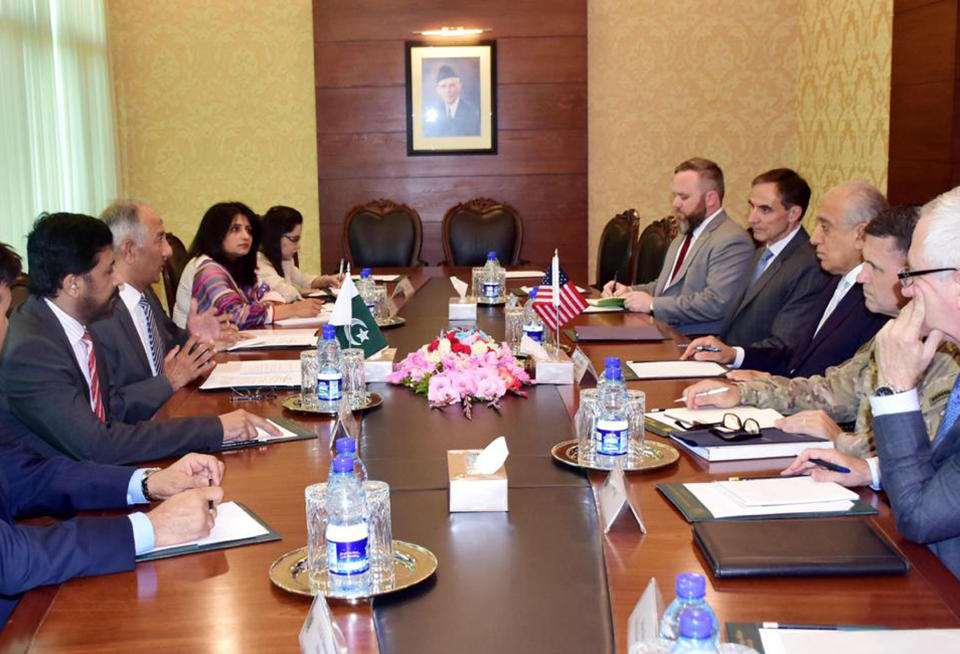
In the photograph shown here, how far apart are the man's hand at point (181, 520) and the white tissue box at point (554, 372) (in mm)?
1419

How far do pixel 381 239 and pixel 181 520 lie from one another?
204 inches

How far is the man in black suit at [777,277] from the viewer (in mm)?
4168

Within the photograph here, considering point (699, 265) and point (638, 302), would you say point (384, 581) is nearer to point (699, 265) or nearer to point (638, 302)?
point (638, 302)

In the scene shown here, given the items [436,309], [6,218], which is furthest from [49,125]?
[436,309]

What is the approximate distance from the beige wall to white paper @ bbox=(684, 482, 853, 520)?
20.6 ft

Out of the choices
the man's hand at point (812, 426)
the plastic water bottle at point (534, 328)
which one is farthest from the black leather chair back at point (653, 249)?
the man's hand at point (812, 426)

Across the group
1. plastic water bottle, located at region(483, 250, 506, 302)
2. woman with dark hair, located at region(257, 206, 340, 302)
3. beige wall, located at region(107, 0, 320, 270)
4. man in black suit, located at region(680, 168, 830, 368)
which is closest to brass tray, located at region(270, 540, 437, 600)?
man in black suit, located at region(680, 168, 830, 368)

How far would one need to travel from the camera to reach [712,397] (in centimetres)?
280

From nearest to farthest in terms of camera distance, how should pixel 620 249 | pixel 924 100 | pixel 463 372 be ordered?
pixel 463 372, pixel 924 100, pixel 620 249

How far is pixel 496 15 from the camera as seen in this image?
750 cm

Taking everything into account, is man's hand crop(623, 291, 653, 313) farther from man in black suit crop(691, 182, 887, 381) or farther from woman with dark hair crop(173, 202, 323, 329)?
woman with dark hair crop(173, 202, 323, 329)

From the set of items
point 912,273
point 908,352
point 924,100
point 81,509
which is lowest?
point 81,509

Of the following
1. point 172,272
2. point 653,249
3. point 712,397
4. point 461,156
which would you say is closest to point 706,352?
point 712,397

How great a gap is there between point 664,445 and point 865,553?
0.74 metres
